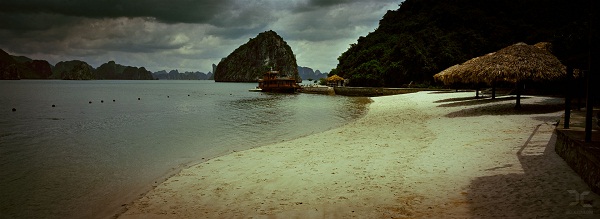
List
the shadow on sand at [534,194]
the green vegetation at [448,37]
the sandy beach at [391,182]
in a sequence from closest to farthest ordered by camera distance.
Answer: the shadow on sand at [534,194] < the sandy beach at [391,182] < the green vegetation at [448,37]

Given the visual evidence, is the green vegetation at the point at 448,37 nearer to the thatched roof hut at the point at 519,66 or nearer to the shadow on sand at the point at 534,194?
the thatched roof hut at the point at 519,66

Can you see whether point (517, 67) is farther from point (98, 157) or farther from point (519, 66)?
point (98, 157)

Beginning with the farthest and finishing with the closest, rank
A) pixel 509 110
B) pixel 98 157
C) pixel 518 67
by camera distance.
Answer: pixel 518 67, pixel 509 110, pixel 98 157

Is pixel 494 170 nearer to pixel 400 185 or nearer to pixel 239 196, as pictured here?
pixel 400 185

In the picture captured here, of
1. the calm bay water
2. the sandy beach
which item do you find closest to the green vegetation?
the calm bay water

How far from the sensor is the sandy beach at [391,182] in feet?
17.4

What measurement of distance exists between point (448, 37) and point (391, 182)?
49466 mm

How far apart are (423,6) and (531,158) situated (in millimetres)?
74412

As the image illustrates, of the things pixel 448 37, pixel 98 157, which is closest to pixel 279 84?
pixel 448 37

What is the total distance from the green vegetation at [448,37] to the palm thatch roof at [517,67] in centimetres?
2523

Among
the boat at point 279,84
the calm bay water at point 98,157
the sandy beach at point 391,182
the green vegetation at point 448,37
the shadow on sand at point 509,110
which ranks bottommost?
the calm bay water at point 98,157

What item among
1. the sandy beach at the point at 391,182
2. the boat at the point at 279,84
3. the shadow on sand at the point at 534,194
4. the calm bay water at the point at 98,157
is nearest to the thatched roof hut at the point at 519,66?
the sandy beach at the point at 391,182

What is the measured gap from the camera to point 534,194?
5422mm

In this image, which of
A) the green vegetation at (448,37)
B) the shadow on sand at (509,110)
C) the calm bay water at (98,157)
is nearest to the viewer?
the calm bay water at (98,157)
